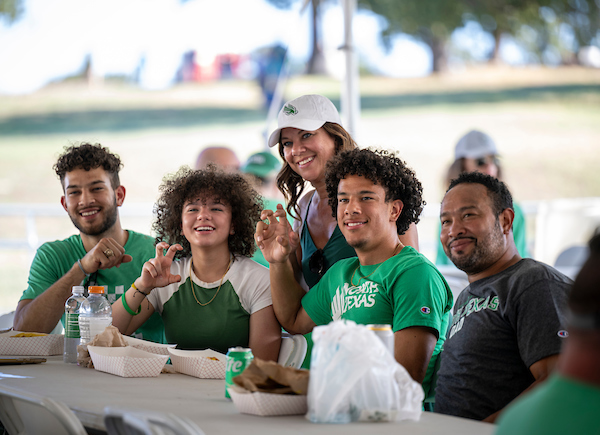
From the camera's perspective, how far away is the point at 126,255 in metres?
3.00

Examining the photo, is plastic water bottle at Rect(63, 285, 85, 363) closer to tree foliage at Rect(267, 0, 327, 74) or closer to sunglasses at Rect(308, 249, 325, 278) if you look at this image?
sunglasses at Rect(308, 249, 325, 278)

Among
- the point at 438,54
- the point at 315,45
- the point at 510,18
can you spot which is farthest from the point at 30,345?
the point at 510,18

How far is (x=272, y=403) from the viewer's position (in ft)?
5.32

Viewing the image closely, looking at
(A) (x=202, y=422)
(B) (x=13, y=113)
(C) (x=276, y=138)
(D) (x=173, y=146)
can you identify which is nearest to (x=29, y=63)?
(B) (x=13, y=113)

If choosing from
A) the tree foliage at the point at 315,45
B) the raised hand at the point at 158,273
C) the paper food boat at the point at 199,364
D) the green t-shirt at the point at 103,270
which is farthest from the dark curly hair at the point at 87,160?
the tree foliage at the point at 315,45

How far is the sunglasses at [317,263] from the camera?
2914 millimetres

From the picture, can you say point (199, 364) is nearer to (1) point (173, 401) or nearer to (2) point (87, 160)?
(1) point (173, 401)

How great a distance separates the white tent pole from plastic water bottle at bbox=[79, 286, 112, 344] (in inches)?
103

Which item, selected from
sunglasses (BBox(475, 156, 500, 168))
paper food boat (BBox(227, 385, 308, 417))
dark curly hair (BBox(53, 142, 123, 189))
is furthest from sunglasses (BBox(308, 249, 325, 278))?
sunglasses (BBox(475, 156, 500, 168))

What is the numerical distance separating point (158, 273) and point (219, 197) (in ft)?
1.54

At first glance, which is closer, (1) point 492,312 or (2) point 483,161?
(1) point 492,312

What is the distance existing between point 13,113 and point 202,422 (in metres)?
19.0

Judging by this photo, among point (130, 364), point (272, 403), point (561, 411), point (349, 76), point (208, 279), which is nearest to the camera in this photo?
point (561, 411)

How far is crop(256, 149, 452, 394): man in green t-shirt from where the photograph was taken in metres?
2.21
